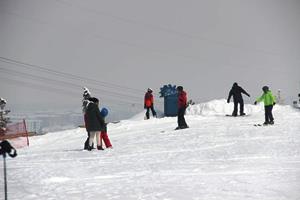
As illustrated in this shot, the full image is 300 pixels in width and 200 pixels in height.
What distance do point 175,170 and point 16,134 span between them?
16.5 metres

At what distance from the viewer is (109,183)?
8.91 meters

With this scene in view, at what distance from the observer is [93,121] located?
14.5m

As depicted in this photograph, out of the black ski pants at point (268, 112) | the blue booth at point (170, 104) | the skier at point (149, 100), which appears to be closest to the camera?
the black ski pants at point (268, 112)

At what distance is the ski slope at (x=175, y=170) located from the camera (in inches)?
310

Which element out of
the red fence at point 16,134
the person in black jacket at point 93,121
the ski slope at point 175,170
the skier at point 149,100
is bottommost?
the ski slope at point 175,170

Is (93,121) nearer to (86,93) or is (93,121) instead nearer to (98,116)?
(98,116)

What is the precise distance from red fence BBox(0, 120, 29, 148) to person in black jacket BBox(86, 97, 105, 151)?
8.93m

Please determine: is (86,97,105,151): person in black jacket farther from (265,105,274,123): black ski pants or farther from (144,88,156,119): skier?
(144,88,156,119): skier

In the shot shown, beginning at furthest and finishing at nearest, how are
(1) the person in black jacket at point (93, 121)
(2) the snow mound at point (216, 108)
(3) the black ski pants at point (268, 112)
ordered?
(2) the snow mound at point (216, 108), (3) the black ski pants at point (268, 112), (1) the person in black jacket at point (93, 121)

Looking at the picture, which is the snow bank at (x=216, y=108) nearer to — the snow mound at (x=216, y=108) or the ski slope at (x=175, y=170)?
the snow mound at (x=216, y=108)

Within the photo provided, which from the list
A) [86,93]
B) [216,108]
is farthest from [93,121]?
[216,108]

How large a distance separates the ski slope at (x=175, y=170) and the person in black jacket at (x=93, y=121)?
0.70m

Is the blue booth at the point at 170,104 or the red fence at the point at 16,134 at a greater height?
the blue booth at the point at 170,104

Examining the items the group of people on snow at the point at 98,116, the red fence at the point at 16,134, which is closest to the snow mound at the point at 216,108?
the group of people on snow at the point at 98,116
